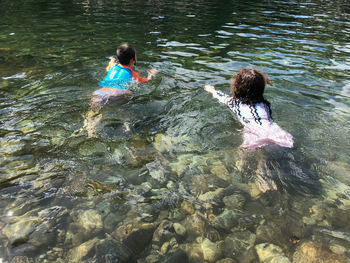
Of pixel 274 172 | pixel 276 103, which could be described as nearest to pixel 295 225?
pixel 274 172

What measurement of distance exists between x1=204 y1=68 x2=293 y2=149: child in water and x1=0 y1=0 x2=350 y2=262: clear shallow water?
7.9 inches

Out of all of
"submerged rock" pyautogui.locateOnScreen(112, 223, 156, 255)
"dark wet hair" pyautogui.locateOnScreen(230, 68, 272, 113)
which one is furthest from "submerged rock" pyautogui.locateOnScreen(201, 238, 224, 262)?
"dark wet hair" pyautogui.locateOnScreen(230, 68, 272, 113)

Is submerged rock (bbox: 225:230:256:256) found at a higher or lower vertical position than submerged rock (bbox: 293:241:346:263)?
lower

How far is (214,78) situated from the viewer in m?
7.29

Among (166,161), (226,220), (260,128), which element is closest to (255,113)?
(260,128)

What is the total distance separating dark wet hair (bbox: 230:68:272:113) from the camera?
4348 mm

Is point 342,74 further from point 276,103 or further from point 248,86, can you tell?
point 248,86

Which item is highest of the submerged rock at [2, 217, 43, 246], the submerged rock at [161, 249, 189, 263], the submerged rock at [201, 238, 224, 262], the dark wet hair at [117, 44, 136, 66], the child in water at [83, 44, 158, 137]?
the dark wet hair at [117, 44, 136, 66]

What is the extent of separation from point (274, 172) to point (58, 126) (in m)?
3.87

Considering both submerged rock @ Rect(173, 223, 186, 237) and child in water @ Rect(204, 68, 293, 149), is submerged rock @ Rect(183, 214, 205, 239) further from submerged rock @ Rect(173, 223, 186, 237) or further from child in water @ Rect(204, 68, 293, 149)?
child in water @ Rect(204, 68, 293, 149)

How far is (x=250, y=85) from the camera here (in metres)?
4.38

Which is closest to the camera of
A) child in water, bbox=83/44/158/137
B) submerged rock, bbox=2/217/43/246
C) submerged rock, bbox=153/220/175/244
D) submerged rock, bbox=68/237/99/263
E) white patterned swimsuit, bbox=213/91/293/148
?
submerged rock, bbox=68/237/99/263

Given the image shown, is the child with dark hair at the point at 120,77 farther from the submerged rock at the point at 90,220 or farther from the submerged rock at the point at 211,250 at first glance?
the submerged rock at the point at 211,250

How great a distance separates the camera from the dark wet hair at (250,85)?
4.35 meters
